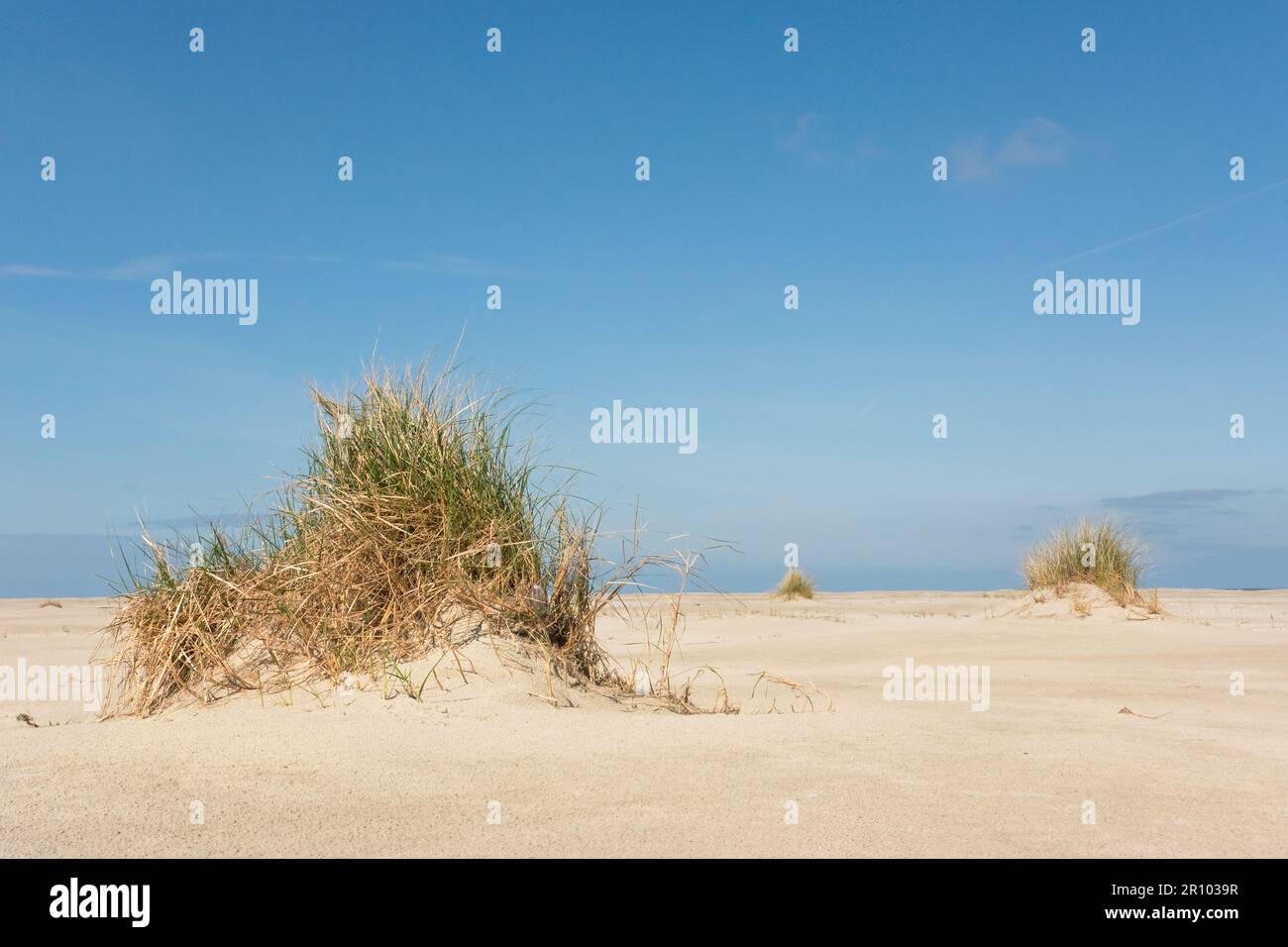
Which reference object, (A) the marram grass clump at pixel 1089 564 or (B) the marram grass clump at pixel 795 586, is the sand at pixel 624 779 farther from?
(B) the marram grass clump at pixel 795 586

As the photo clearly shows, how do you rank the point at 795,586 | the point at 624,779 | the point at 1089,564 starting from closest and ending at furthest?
1. the point at 624,779
2. the point at 1089,564
3. the point at 795,586

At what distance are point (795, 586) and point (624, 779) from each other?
18.5 meters

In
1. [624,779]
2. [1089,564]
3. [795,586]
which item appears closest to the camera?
[624,779]

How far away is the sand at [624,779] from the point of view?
9.34ft

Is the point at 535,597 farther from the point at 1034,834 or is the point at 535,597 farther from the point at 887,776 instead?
the point at 1034,834

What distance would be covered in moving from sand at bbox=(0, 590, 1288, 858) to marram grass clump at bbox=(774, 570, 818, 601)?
15546 millimetres

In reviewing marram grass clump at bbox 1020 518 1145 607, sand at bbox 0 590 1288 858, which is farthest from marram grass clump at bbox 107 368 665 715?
marram grass clump at bbox 1020 518 1145 607

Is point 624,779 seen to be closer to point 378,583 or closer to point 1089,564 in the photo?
point 378,583

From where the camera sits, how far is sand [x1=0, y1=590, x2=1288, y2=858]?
285cm

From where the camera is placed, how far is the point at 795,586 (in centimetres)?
2156

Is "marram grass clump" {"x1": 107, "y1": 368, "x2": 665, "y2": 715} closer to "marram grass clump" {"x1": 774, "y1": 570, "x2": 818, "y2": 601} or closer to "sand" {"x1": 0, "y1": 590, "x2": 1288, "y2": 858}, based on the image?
"sand" {"x1": 0, "y1": 590, "x2": 1288, "y2": 858}

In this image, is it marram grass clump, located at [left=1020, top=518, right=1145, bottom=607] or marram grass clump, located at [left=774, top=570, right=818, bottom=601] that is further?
marram grass clump, located at [left=774, top=570, right=818, bottom=601]

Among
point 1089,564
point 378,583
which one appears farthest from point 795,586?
point 378,583

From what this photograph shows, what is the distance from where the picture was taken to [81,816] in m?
3.08
